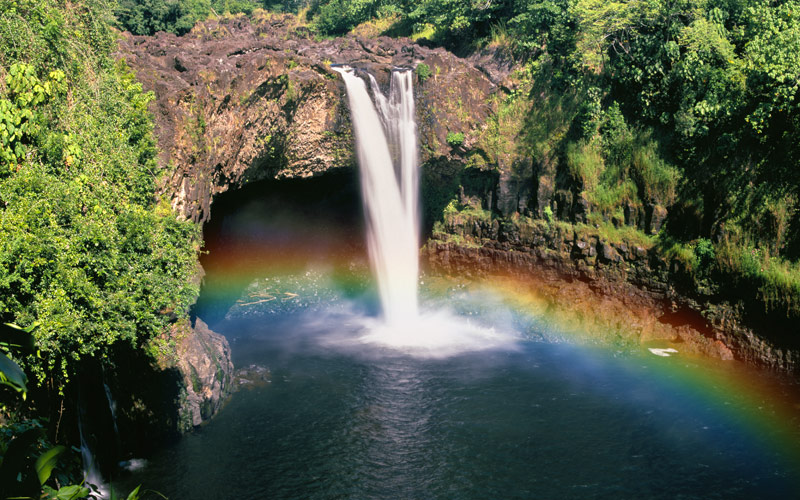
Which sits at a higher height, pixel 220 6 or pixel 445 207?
pixel 220 6

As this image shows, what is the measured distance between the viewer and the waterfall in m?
24.0

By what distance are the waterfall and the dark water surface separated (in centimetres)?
649

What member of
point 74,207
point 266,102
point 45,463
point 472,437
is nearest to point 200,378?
point 74,207

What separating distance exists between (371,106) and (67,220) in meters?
14.8

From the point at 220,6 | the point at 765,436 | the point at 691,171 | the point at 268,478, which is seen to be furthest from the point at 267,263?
the point at 220,6

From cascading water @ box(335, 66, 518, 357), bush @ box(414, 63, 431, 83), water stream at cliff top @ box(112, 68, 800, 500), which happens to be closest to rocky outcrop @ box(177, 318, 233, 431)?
water stream at cliff top @ box(112, 68, 800, 500)

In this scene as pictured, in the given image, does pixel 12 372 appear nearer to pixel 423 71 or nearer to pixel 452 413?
pixel 452 413

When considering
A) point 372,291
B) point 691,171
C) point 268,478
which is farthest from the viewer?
point 372,291

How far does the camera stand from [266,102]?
21.6 metres

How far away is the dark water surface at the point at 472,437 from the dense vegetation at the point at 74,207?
3.51 meters

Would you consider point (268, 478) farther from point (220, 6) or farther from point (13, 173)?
point (220, 6)

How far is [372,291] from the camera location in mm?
26250

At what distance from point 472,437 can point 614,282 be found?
10.1m

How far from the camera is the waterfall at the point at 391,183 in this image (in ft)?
78.9
